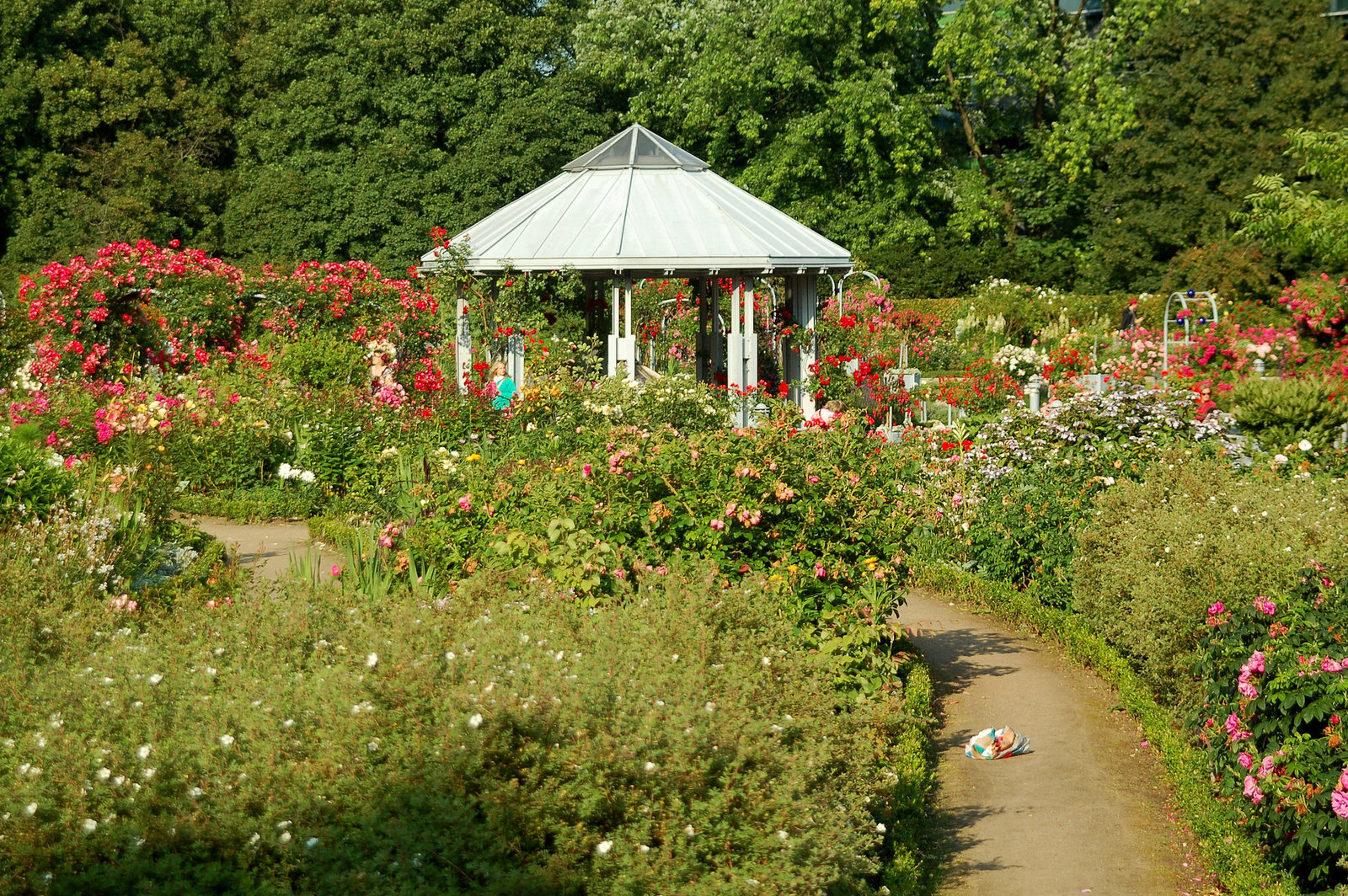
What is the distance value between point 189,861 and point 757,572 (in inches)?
118

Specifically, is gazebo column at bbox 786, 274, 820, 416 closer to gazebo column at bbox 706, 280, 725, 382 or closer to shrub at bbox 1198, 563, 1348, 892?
gazebo column at bbox 706, 280, 725, 382

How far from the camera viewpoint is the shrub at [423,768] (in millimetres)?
3455

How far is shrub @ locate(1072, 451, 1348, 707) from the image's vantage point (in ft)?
20.7

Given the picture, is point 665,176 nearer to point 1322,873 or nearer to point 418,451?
point 418,451

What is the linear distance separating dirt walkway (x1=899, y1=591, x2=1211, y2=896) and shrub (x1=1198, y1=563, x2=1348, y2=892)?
0.45 metres

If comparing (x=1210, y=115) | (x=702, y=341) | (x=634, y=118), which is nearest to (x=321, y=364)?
(x=702, y=341)

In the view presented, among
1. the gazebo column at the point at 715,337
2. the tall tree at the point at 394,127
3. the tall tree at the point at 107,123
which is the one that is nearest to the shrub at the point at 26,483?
the gazebo column at the point at 715,337

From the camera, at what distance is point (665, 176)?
15.7 metres

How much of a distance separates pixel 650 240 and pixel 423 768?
11220mm

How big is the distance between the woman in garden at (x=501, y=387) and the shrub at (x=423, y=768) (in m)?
7.80

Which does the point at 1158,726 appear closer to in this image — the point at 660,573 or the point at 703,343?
the point at 660,573

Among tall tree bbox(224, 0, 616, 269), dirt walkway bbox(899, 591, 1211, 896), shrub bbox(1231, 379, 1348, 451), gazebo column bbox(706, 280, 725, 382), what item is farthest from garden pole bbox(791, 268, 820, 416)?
tall tree bbox(224, 0, 616, 269)

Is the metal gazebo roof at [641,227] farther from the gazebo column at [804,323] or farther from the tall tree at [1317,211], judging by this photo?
the tall tree at [1317,211]

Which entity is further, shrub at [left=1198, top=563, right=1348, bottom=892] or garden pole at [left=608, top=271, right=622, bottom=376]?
garden pole at [left=608, top=271, right=622, bottom=376]
